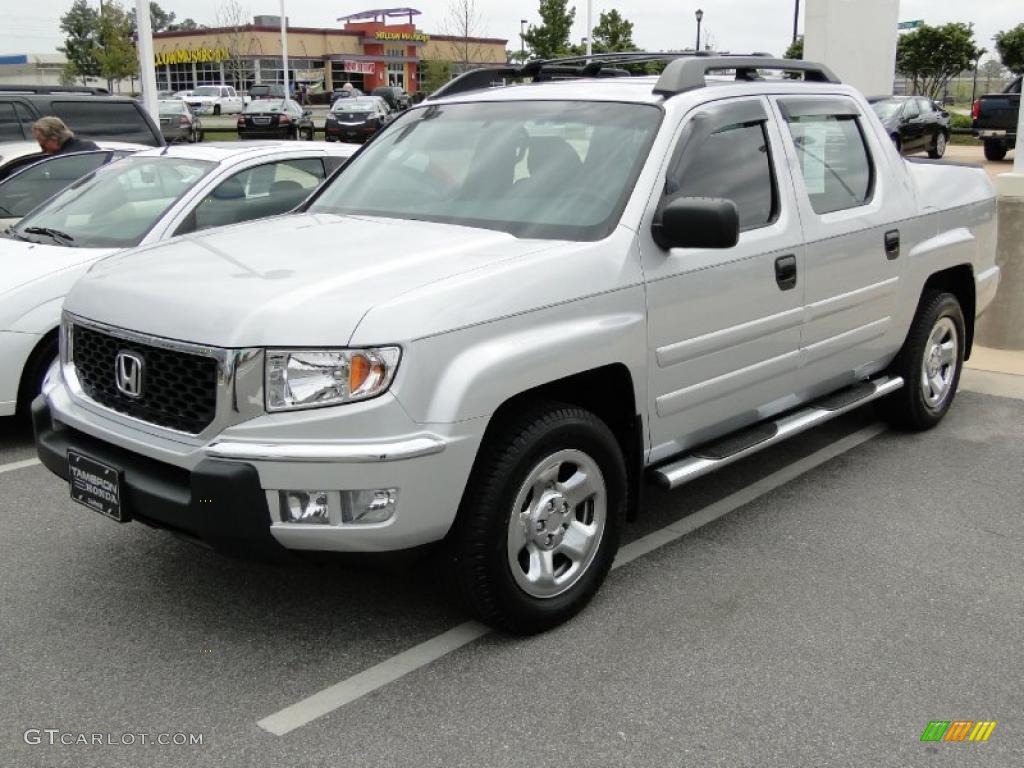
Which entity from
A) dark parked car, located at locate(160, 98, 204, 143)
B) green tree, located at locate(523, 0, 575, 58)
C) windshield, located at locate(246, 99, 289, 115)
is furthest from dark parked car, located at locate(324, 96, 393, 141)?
green tree, located at locate(523, 0, 575, 58)

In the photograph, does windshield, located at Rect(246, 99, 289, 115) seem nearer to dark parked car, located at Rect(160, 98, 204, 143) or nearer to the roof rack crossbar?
dark parked car, located at Rect(160, 98, 204, 143)

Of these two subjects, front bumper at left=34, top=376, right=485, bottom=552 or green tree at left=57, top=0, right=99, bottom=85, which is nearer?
front bumper at left=34, top=376, right=485, bottom=552

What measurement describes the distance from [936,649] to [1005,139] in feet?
82.8

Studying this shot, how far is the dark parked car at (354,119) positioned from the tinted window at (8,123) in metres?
22.5

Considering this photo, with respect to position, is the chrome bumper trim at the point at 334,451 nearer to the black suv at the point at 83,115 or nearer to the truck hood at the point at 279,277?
the truck hood at the point at 279,277

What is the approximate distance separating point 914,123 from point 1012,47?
27617mm

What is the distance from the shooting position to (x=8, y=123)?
11.6 meters

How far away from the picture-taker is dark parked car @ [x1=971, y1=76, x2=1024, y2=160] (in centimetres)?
2525

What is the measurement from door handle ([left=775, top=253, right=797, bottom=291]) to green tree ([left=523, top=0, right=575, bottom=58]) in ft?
144

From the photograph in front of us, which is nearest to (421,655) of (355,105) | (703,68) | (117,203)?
(703,68)

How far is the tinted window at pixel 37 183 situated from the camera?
816 cm

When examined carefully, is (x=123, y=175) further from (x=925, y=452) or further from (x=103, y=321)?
(x=925, y=452)

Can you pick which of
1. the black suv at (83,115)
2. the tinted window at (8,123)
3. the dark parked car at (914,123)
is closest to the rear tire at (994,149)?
the dark parked car at (914,123)

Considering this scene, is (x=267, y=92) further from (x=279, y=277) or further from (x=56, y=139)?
(x=279, y=277)
